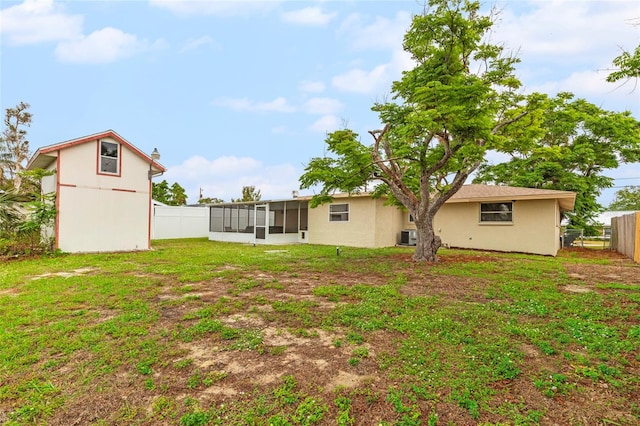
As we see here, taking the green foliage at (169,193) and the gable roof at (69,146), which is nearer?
the gable roof at (69,146)

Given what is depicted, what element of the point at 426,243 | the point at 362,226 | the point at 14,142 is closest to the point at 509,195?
the point at 426,243

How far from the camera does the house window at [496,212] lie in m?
13.6

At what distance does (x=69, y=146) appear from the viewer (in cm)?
1148

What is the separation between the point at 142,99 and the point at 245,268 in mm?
10697

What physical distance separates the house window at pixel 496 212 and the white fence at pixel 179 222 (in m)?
17.0

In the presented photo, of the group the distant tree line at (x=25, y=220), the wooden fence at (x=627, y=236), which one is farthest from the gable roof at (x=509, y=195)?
the distant tree line at (x=25, y=220)

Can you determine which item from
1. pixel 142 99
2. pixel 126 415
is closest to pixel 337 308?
pixel 126 415

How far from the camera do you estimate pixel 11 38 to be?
11570mm

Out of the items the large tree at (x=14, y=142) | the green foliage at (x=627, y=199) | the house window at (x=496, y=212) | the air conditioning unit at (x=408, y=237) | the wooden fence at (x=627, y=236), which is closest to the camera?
the wooden fence at (x=627, y=236)

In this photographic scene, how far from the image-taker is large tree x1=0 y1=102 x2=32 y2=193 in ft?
84.3

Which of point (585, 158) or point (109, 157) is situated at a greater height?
point (585, 158)

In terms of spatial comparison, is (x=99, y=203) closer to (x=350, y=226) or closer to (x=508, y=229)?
(x=350, y=226)

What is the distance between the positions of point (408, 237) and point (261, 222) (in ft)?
25.4

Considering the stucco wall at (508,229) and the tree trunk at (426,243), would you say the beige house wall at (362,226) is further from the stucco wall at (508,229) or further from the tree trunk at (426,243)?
the tree trunk at (426,243)
